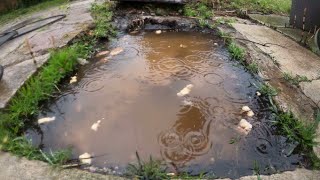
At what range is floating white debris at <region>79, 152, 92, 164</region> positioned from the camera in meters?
3.57

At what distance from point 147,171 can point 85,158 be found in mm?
778

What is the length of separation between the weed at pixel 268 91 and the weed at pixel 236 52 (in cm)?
96

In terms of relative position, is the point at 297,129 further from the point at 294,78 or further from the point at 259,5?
the point at 259,5

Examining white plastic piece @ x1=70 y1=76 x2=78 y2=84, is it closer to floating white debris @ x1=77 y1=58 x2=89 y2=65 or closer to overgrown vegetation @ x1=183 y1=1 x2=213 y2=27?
floating white debris @ x1=77 y1=58 x2=89 y2=65

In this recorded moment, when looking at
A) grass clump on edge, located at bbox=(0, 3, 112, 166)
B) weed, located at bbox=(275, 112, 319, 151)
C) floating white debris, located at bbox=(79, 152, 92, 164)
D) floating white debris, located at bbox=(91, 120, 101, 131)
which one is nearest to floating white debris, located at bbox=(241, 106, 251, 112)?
weed, located at bbox=(275, 112, 319, 151)

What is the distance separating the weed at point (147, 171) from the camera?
10.6 feet

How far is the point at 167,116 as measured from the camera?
4.28 metres

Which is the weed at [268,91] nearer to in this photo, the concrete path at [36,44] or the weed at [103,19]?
the weed at [103,19]

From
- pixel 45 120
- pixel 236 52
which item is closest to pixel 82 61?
pixel 45 120

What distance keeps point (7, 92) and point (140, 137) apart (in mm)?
2044

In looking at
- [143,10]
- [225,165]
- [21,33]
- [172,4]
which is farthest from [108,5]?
[225,165]

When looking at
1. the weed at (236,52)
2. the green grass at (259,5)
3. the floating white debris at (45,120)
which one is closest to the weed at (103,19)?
the weed at (236,52)

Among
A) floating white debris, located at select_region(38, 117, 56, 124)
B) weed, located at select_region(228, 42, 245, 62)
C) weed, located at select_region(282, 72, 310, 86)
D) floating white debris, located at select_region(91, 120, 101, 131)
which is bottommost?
weed, located at select_region(282, 72, 310, 86)

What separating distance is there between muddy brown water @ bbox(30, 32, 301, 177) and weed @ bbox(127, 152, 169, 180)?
193 millimetres
